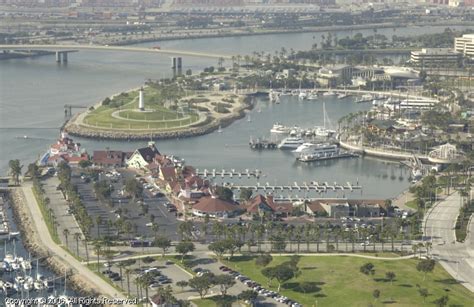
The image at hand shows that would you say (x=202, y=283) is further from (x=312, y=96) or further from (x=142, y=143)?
(x=312, y=96)

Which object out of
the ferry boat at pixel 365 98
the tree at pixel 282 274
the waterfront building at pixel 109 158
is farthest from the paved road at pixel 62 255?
the ferry boat at pixel 365 98

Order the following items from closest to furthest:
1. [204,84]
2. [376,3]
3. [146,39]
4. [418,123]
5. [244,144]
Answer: [244,144], [418,123], [204,84], [146,39], [376,3]

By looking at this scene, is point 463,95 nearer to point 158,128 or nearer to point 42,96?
point 158,128

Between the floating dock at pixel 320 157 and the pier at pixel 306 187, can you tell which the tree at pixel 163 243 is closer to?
the pier at pixel 306 187

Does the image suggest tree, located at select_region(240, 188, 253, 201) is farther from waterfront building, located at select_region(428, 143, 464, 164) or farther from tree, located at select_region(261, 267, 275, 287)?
waterfront building, located at select_region(428, 143, 464, 164)

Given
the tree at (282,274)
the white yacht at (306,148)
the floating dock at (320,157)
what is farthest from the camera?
the white yacht at (306,148)

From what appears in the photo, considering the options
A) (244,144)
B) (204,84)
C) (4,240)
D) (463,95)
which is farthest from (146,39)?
(4,240)

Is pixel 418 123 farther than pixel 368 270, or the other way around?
pixel 418 123
